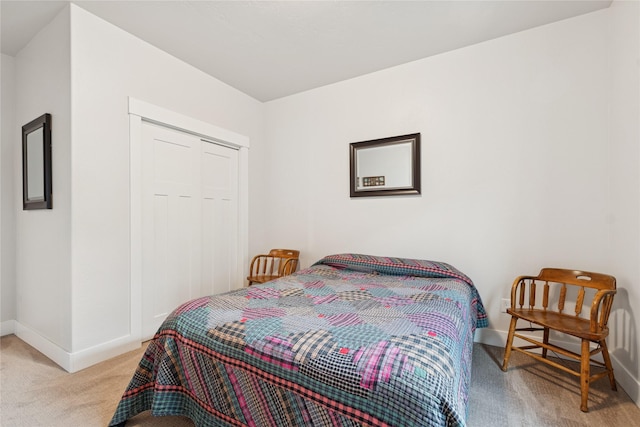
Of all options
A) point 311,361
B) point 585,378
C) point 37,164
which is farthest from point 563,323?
point 37,164

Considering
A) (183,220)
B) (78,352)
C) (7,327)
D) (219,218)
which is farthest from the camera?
(219,218)

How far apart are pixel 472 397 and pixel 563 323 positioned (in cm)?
70

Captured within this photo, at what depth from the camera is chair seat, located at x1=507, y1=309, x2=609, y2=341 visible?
5.04 feet

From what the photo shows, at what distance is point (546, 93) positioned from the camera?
2109 millimetres

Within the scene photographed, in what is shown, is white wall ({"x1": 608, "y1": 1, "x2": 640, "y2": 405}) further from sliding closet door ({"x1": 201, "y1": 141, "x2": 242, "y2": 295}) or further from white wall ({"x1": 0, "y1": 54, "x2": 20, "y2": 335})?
white wall ({"x1": 0, "y1": 54, "x2": 20, "y2": 335})

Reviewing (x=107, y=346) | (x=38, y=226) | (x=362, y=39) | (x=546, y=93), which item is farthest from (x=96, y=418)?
(x=546, y=93)

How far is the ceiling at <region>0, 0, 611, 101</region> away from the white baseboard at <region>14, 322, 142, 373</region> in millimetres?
2341

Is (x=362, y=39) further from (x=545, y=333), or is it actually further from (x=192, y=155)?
(x=545, y=333)

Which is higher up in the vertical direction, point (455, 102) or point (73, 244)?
point (455, 102)

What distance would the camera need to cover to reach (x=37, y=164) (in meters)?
2.19

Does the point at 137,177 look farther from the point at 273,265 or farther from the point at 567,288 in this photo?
the point at 567,288

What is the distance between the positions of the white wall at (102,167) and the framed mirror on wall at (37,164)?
34cm

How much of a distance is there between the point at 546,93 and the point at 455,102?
24.2 inches

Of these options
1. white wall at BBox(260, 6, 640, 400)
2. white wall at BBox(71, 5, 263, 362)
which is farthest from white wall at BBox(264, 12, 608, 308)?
white wall at BBox(71, 5, 263, 362)
